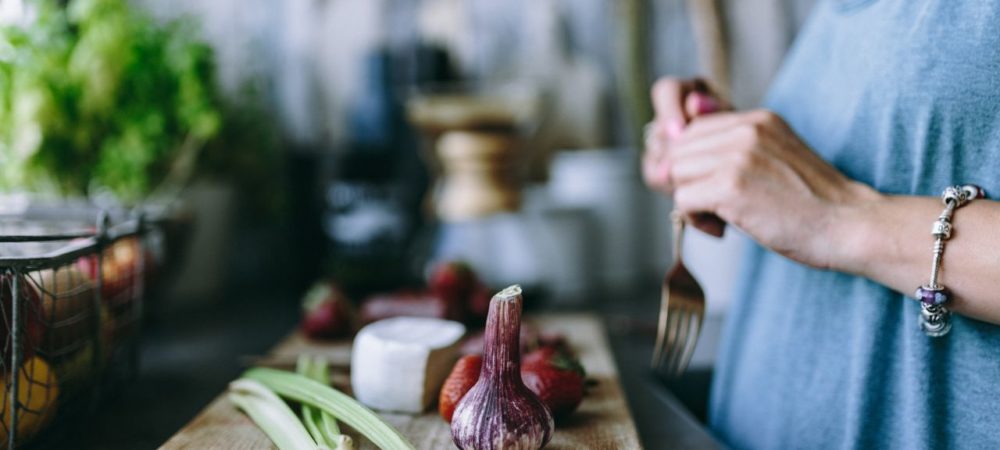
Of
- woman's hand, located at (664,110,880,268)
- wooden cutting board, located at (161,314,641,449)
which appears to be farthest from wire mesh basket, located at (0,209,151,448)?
woman's hand, located at (664,110,880,268)

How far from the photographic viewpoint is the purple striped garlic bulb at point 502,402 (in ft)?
1.76

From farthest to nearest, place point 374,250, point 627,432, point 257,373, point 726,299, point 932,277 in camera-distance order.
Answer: point 374,250
point 726,299
point 257,373
point 627,432
point 932,277

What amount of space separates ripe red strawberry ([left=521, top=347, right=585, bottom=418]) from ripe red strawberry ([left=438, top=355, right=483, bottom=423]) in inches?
1.9

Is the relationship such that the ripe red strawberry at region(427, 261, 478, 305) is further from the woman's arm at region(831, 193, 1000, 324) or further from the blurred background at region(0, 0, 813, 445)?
the woman's arm at region(831, 193, 1000, 324)

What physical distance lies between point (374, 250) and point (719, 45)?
0.77 meters

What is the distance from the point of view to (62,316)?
683mm

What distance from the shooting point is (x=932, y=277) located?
0.54 m

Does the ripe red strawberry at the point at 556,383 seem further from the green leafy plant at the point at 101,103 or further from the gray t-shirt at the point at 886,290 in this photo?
the green leafy plant at the point at 101,103

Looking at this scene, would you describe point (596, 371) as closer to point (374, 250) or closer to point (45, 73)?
point (374, 250)

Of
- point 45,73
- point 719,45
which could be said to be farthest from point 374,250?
point 719,45

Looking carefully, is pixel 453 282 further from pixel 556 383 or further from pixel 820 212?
pixel 820 212

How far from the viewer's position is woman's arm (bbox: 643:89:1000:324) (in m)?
0.53

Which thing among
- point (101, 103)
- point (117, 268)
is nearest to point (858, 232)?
point (117, 268)

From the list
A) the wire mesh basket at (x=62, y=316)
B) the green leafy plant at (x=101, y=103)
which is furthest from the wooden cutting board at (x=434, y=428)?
the green leafy plant at (x=101, y=103)
